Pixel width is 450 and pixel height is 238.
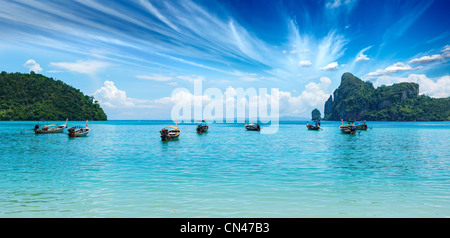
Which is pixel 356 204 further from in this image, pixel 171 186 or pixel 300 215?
pixel 171 186

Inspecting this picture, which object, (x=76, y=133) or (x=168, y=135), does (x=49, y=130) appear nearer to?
(x=76, y=133)

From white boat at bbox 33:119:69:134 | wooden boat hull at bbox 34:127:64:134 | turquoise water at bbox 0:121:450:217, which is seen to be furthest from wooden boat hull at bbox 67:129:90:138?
turquoise water at bbox 0:121:450:217

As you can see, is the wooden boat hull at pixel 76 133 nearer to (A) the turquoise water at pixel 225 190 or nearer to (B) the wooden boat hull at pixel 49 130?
(B) the wooden boat hull at pixel 49 130

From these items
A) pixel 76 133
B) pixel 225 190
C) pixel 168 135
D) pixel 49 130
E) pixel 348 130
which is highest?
pixel 49 130

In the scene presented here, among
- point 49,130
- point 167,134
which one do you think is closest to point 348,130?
point 167,134

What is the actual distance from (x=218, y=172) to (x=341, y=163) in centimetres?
1289

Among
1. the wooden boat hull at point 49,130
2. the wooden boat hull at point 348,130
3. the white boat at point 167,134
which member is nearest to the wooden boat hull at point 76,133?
the wooden boat hull at point 49,130

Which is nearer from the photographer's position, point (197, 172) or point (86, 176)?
point (86, 176)

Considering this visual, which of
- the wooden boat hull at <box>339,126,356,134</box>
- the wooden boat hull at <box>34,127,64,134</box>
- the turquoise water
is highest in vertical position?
the wooden boat hull at <box>34,127,64,134</box>

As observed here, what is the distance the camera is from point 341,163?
27.1 metres

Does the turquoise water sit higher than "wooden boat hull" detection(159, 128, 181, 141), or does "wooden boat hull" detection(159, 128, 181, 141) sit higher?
"wooden boat hull" detection(159, 128, 181, 141)

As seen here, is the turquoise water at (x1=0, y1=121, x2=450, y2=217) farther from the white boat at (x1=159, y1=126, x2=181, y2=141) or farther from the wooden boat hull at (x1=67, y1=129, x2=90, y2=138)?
the wooden boat hull at (x1=67, y1=129, x2=90, y2=138)

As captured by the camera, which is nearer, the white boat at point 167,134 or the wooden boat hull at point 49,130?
the white boat at point 167,134
